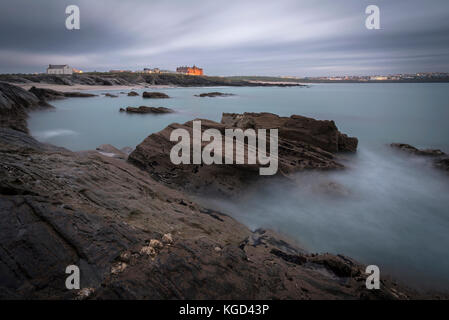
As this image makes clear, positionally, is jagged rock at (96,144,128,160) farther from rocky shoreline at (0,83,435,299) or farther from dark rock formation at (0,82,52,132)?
dark rock formation at (0,82,52,132)

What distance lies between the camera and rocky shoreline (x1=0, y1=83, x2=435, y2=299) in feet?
8.29

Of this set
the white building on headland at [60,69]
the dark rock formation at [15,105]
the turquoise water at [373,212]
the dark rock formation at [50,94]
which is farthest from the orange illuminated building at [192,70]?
the turquoise water at [373,212]

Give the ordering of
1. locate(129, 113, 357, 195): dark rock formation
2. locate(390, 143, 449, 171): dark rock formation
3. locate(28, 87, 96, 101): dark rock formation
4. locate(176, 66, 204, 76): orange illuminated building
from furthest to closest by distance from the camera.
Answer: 1. locate(176, 66, 204, 76): orange illuminated building
2. locate(28, 87, 96, 101): dark rock formation
3. locate(390, 143, 449, 171): dark rock formation
4. locate(129, 113, 357, 195): dark rock formation

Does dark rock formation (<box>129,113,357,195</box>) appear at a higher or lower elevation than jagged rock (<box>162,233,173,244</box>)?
higher

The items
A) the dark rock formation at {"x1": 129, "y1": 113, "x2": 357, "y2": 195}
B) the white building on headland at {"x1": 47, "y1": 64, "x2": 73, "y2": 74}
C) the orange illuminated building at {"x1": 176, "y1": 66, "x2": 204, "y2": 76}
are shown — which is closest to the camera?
the dark rock formation at {"x1": 129, "y1": 113, "x2": 357, "y2": 195}

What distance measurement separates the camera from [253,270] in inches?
121

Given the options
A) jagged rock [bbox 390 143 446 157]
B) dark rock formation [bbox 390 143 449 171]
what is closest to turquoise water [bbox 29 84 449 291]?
dark rock formation [bbox 390 143 449 171]

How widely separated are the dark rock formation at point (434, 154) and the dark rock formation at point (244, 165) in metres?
2.73

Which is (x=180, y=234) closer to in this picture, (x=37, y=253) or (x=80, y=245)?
(x=80, y=245)

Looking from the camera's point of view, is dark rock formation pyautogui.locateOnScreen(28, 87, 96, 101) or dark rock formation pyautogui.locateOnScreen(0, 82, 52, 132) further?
dark rock formation pyautogui.locateOnScreen(28, 87, 96, 101)

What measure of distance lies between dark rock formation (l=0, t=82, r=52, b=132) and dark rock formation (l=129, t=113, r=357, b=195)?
1128cm

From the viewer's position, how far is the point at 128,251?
9.67 feet

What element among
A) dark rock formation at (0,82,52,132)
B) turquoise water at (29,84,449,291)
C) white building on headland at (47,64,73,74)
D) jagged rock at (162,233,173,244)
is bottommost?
turquoise water at (29,84,449,291)
